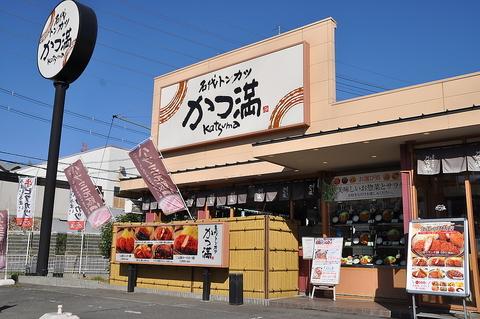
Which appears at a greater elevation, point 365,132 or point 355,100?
point 355,100

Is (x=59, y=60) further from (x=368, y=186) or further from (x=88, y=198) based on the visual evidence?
(x=368, y=186)

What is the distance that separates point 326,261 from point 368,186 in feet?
8.80

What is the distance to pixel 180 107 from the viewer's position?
20234mm

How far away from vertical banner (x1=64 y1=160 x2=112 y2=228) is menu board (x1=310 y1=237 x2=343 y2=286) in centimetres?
900

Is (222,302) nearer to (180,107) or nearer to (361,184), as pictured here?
(361,184)

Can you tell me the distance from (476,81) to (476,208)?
3.41 m

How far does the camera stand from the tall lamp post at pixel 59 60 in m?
20.5

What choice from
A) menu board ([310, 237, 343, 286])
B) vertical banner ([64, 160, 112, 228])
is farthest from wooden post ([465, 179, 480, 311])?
vertical banner ([64, 160, 112, 228])

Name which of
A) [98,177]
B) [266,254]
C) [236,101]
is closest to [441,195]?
[266,254]

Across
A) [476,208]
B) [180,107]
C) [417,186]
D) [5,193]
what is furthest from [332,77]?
[5,193]

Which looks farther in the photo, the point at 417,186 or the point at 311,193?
the point at 311,193

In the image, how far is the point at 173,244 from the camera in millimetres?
16188

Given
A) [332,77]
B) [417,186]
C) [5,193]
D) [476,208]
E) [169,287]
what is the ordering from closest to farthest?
1. [476,208]
2. [417,186]
3. [332,77]
4. [169,287]
5. [5,193]

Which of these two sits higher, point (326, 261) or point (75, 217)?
point (75, 217)
